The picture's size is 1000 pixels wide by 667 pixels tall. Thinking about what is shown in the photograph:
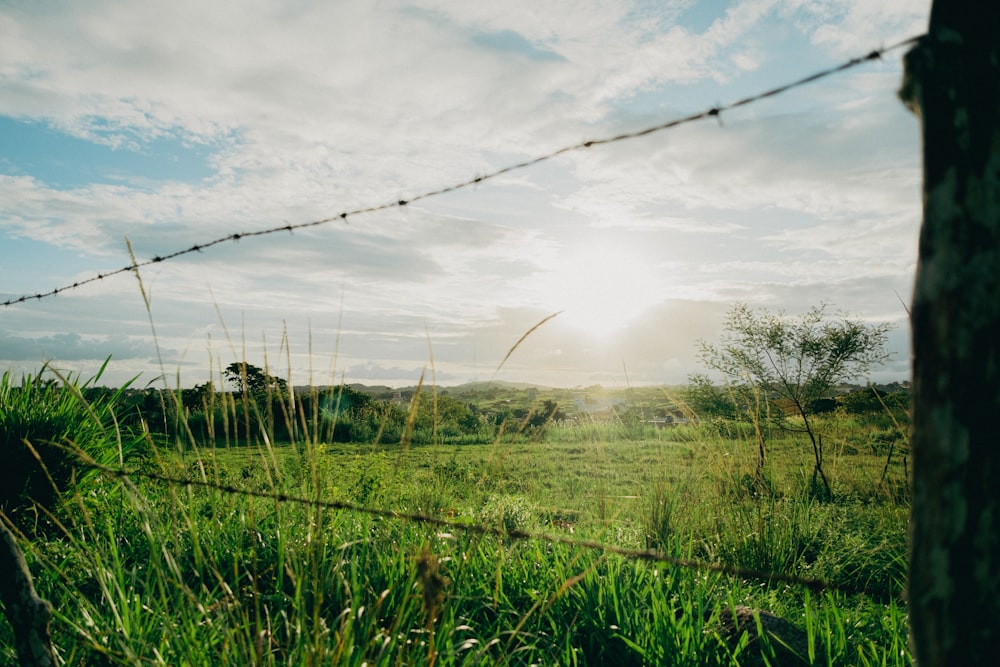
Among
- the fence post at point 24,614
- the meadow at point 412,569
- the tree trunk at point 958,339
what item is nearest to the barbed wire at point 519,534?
the meadow at point 412,569

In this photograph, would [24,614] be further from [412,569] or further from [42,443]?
[42,443]

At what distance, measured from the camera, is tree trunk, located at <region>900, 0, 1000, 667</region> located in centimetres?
109

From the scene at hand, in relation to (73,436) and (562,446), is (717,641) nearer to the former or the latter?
(73,436)

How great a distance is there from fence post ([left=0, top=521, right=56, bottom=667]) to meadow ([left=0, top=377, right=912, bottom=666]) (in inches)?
6.5

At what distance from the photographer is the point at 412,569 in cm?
258

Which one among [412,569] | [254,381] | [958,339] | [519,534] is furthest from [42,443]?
[958,339]

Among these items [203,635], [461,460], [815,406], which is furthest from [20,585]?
[815,406]

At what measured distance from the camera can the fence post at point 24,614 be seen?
2.04m

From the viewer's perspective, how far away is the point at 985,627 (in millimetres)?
1128

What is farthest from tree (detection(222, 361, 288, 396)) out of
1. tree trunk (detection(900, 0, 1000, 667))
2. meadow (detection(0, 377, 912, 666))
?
tree trunk (detection(900, 0, 1000, 667))

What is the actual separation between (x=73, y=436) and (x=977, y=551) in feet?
17.7

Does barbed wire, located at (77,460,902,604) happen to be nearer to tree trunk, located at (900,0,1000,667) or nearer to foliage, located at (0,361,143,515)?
tree trunk, located at (900,0,1000,667)

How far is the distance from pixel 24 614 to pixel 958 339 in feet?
8.33

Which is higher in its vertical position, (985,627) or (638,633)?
(985,627)
